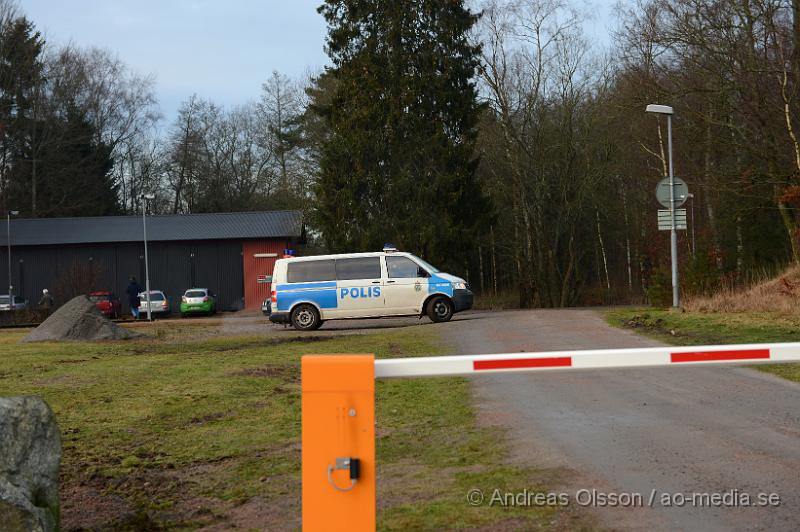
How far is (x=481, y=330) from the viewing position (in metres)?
23.2

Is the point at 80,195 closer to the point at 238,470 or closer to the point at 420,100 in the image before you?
the point at 420,100

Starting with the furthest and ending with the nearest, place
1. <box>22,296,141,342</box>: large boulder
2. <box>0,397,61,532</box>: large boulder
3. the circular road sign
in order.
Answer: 1. the circular road sign
2. <box>22,296,141,342</box>: large boulder
3. <box>0,397,61,532</box>: large boulder

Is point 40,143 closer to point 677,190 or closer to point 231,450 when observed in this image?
point 677,190

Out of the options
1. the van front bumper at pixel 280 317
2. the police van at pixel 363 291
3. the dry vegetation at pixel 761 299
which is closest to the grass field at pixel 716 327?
the dry vegetation at pixel 761 299

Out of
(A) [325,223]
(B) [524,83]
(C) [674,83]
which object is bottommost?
(A) [325,223]

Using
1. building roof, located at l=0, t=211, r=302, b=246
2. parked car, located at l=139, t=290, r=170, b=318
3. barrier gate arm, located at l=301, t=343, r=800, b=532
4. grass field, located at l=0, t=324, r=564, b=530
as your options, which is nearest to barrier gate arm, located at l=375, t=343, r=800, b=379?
barrier gate arm, located at l=301, t=343, r=800, b=532

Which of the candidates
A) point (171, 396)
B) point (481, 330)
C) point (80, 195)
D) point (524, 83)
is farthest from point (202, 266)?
point (171, 396)

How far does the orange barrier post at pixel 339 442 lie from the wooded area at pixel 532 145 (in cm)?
2426

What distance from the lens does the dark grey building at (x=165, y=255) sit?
60.7 meters

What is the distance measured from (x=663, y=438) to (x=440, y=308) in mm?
21069

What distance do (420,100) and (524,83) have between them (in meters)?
6.55

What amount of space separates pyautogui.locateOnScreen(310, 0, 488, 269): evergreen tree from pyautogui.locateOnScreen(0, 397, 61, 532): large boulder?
1499 inches

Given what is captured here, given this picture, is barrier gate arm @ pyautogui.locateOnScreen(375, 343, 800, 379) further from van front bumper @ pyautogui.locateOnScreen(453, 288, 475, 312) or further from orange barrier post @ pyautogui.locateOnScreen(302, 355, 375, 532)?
van front bumper @ pyautogui.locateOnScreen(453, 288, 475, 312)

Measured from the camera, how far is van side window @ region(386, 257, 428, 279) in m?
28.5
